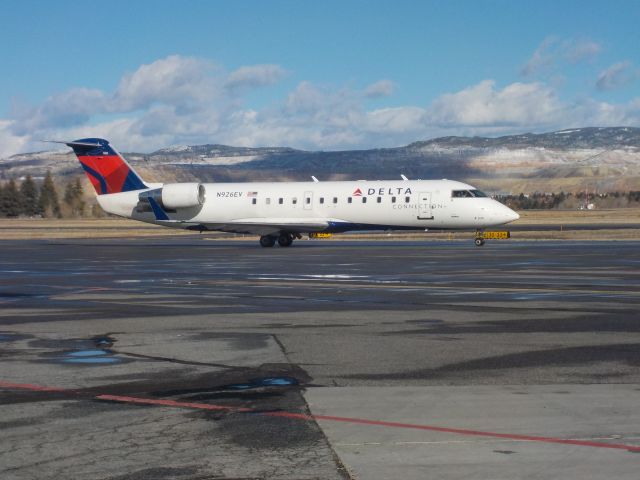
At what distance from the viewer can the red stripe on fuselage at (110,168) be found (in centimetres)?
5394

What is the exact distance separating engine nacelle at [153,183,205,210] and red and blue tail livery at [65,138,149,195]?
10.3 feet

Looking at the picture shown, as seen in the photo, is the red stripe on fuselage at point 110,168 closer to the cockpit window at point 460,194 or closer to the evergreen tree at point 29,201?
the cockpit window at point 460,194

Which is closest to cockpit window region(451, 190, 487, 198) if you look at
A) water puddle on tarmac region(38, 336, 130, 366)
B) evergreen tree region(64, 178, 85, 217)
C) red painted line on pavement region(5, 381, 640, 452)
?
water puddle on tarmac region(38, 336, 130, 366)

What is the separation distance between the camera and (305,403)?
962 cm

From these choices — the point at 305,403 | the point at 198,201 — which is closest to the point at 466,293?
the point at 305,403

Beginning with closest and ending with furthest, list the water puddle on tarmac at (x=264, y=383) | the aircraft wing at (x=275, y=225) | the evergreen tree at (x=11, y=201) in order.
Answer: the water puddle on tarmac at (x=264, y=383) → the aircraft wing at (x=275, y=225) → the evergreen tree at (x=11, y=201)

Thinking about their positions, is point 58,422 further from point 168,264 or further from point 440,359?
point 168,264

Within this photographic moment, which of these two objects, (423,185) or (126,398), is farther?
(423,185)

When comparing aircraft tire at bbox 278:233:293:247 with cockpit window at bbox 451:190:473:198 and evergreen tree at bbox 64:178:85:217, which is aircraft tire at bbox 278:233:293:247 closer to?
cockpit window at bbox 451:190:473:198

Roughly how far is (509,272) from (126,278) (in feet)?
34.1

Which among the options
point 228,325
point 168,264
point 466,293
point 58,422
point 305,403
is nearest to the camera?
point 58,422

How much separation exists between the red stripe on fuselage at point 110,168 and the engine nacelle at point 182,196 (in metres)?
3.54

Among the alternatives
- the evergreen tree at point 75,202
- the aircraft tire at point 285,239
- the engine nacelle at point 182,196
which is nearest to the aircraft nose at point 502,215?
the aircraft tire at point 285,239

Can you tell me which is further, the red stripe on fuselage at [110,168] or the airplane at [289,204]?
the red stripe on fuselage at [110,168]
